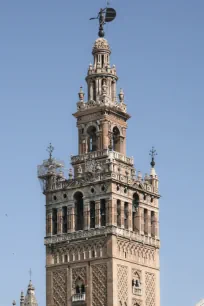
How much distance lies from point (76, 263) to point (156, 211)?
27.6 feet

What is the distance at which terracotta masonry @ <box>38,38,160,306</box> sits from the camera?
82.9 metres

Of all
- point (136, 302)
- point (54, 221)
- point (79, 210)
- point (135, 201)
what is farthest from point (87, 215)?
point (136, 302)

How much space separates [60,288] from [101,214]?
6678 millimetres

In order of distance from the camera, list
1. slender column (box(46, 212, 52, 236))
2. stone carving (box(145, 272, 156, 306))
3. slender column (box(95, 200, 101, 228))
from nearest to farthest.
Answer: slender column (box(95, 200, 101, 228)) → stone carving (box(145, 272, 156, 306)) → slender column (box(46, 212, 52, 236))

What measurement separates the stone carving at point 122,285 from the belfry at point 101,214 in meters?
0.08

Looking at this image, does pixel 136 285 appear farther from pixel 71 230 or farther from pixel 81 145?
pixel 81 145

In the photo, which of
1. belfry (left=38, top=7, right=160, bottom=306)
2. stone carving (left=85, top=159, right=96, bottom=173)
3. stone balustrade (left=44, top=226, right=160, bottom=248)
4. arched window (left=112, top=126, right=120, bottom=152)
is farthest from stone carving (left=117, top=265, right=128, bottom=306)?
arched window (left=112, top=126, right=120, bottom=152)

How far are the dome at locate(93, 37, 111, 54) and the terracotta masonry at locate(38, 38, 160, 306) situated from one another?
1.0 inches

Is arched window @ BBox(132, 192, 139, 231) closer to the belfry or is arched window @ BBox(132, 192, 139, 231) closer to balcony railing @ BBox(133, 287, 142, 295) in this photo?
the belfry

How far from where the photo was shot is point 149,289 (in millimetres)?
85812

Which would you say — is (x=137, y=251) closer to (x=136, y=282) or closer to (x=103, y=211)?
(x=136, y=282)

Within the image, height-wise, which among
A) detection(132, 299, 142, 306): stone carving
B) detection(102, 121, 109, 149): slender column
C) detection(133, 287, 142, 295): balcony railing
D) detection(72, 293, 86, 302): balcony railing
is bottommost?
detection(132, 299, 142, 306): stone carving

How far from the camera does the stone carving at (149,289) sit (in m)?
85.4

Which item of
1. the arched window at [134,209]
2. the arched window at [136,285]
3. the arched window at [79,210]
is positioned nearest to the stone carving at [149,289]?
the arched window at [136,285]
